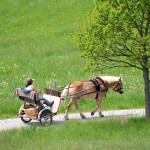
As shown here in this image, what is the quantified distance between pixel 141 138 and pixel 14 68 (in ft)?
56.4

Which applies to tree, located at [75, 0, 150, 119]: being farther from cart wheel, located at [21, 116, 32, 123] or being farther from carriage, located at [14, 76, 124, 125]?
cart wheel, located at [21, 116, 32, 123]

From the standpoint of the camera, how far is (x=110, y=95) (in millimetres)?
23453

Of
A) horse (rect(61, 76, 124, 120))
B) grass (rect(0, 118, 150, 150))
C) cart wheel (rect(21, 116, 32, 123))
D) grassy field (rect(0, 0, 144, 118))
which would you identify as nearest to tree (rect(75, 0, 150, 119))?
grassy field (rect(0, 0, 144, 118))

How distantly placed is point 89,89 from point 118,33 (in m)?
3.36

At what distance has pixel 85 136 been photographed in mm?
16062

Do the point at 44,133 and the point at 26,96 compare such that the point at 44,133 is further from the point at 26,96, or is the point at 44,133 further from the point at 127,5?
the point at 127,5

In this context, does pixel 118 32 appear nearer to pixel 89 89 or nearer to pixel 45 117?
pixel 89 89

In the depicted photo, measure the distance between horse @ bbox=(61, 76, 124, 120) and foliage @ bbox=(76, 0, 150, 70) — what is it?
75.2 inches

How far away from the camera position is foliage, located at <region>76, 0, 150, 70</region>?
16906mm

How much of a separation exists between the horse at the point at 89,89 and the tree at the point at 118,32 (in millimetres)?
1909

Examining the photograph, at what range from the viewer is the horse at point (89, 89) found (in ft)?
63.5

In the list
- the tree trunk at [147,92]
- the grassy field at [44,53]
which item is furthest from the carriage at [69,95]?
the tree trunk at [147,92]

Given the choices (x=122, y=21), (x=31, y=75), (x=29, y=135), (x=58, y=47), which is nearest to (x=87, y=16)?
(x=122, y=21)

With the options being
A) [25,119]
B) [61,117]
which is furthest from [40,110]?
[61,117]
